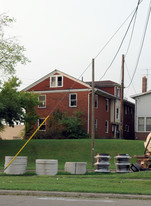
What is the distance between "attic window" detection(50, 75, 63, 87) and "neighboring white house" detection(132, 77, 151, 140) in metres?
10.2

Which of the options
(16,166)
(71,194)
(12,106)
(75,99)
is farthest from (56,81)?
(71,194)

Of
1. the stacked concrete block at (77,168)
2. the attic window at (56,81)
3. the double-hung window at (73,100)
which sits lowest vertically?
the stacked concrete block at (77,168)

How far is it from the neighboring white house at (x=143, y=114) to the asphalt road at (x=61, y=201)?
42980mm

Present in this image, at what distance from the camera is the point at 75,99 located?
49344 millimetres

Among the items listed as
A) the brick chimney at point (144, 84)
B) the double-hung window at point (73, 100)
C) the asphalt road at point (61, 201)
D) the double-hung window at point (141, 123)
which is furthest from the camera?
the brick chimney at point (144, 84)

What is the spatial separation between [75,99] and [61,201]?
39.8 metres

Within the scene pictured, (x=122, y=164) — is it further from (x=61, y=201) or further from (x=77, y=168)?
(x=61, y=201)

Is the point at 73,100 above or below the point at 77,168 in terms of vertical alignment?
above

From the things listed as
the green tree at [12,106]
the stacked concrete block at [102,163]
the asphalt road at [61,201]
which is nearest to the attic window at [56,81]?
the green tree at [12,106]

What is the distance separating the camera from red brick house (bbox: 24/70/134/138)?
160 ft

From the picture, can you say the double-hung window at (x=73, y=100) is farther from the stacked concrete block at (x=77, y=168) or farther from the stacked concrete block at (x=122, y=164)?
the stacked concrete block at (x=77, y=168)

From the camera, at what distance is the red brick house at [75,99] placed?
4872 cm

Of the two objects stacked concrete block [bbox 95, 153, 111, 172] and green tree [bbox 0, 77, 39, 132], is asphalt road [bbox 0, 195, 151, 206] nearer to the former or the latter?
stacked concrete block [bbox 95, 153, 111, 172]

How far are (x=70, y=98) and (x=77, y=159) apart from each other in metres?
18.6
